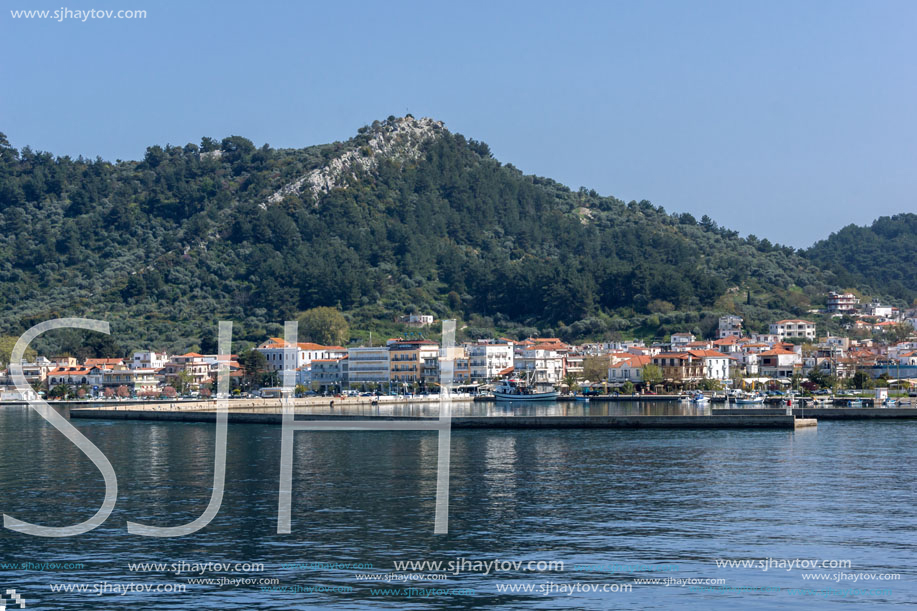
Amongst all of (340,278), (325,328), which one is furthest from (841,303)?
(325,328)

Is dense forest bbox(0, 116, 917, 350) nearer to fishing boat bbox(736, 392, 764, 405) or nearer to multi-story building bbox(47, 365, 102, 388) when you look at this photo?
multi-story building bbox(47, 365, 102, 388)

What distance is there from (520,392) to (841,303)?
84.8m

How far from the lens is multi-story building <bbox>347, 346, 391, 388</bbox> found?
123625 mm

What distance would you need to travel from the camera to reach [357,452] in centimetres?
5141

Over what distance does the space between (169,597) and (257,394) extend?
91.9 metres

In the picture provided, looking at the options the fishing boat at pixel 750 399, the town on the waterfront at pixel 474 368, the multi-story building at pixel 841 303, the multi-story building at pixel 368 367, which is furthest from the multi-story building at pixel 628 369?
the multi-story building at pixel 841 303

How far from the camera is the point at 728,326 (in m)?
150

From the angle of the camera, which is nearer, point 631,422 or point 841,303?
point 631,422

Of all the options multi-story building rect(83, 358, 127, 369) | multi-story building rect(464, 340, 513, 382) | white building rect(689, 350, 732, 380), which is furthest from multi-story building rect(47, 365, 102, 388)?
white building rect(689, 350, 732, 380)

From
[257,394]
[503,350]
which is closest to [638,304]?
[503,350]

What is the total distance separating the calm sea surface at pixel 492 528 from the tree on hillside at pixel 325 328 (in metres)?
95.2

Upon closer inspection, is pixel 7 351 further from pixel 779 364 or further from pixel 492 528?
pixel 492 528

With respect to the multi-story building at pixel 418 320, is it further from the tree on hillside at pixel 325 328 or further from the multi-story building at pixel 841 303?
the multi-story building at pixel 841 303

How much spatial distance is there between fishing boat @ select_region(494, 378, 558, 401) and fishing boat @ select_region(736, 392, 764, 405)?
1907cm
